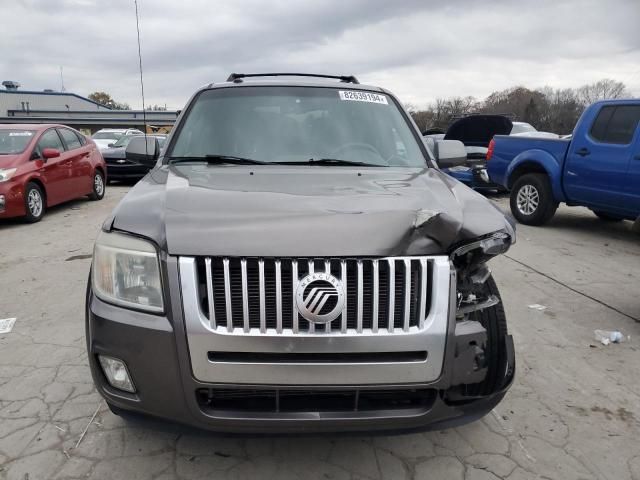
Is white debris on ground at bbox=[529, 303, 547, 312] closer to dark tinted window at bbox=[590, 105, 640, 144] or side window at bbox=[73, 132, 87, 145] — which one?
dark tinted window at bbox=[590, 105, 640, 144]

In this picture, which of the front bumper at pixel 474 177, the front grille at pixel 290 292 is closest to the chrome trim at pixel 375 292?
the front grille at pixel 290 292

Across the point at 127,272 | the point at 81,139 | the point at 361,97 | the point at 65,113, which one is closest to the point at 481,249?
the point at 127,272

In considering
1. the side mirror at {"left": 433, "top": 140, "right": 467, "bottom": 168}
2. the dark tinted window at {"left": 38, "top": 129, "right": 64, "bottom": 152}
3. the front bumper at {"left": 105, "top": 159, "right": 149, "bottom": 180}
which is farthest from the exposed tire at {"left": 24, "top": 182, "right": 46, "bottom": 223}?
the side mirror at {"left": 433, "top": 140, "right": 467, "bottom": 168}

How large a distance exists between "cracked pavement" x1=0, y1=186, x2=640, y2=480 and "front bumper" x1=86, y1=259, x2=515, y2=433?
13 centimetres

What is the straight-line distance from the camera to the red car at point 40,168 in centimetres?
719

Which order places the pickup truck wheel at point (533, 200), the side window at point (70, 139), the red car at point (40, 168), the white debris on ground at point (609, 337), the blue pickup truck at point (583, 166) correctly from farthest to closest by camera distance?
the side window at point (70, 139), the pickup truck wheel at point (533, 200), the red car at point (40, 168), the blue pickup truck at point (583, 166), the white debris on ground at point (609, 337)

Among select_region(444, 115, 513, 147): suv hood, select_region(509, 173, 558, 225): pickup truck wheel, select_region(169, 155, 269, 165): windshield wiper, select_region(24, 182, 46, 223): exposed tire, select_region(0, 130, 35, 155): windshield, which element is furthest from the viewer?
select_region(444, 115, 513, 147): suv hood

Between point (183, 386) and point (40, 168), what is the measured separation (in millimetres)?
7395

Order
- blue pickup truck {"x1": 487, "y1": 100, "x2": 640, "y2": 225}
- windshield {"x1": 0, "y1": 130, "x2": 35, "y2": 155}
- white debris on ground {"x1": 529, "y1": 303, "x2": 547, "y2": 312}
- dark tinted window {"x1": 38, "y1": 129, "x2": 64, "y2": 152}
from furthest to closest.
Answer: dark tinted window {"x1": 38, "y1": 129, "x2": 64, "y2": 152}
windshield {"x1": 0, "y1": 130, "x2": 35, "y2": 155}
blue pickup truck {"x1": 487, "y1": 100, "x2": 640, "y2": 225}
white debris on ground {"x1": 529, "y1": 303, "x2": 547, "y2": 312}

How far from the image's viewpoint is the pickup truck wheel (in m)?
7.57

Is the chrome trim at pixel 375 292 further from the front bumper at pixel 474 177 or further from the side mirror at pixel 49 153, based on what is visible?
the front bumper at pixel 474 177

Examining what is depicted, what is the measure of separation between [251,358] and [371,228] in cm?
66

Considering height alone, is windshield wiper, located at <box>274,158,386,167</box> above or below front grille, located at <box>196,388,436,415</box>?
above

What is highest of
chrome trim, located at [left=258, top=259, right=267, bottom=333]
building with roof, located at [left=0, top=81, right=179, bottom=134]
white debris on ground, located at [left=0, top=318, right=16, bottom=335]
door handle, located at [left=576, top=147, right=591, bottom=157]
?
building with roof, located at [left=0, top=81, right=179, bottom=134]
